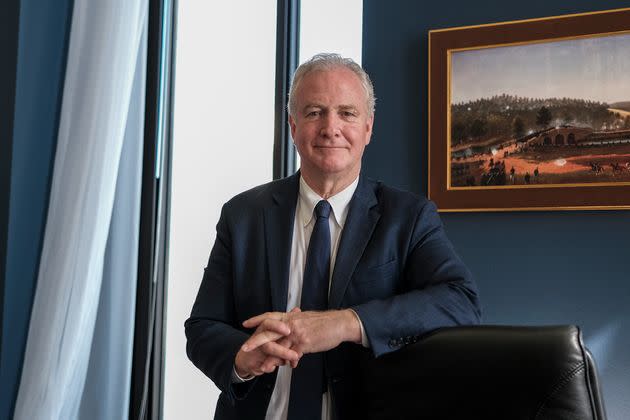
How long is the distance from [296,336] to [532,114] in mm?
2094

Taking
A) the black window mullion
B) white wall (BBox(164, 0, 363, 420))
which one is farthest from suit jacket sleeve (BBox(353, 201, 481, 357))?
the black window mullion

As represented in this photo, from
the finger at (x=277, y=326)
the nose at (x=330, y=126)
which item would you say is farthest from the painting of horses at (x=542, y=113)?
the finger at (x=277, y=326)

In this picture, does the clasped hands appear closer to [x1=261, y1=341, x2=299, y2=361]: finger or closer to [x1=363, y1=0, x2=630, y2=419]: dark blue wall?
[x1=261, y1=341, x2=299, y2=361]: finger

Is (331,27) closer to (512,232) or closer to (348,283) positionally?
(512,232)

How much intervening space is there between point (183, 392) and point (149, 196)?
0.88 m

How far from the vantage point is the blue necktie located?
1.49 metres

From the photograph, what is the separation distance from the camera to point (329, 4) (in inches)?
138

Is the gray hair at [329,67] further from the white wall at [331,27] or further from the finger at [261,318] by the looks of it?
the white wall at [331,27]

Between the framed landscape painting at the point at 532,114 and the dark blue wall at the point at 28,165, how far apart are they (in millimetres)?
1759

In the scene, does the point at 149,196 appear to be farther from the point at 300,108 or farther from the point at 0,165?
the point at 300,108

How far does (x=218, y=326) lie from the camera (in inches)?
61.2

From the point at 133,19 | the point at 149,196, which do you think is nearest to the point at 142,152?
the point at 149,196

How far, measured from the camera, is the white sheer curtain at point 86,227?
1979 millimetres

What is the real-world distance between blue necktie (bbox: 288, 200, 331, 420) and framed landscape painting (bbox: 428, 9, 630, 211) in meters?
1.58
